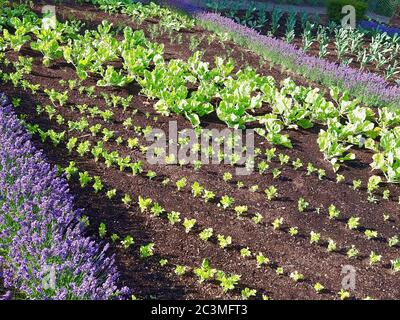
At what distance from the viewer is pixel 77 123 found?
5812 millimetres

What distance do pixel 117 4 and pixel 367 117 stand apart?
20.6ft

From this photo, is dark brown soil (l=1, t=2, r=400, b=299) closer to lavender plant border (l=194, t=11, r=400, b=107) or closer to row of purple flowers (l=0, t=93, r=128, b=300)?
row of purple flowers (l=0, t=93, r=128, b=300)

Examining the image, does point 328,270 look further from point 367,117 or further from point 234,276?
point 367,117

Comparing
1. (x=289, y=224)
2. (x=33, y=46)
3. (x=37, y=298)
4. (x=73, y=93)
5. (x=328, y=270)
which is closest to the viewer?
(x=37, y=298)

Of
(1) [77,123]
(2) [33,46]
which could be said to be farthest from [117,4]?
(1) [77,123]

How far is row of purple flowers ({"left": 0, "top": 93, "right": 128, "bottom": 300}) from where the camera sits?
3.32 meters

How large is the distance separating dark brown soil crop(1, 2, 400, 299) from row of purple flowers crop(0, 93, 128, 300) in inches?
15.2

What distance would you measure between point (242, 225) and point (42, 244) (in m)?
1.93

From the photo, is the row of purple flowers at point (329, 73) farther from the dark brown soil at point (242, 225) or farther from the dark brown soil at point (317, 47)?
the dark brown soil at point (242, 225)

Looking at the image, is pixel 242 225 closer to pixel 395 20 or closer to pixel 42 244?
pixel 42 244

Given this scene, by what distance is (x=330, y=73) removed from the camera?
27.9 ft

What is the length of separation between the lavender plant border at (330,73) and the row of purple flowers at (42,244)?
550 cm

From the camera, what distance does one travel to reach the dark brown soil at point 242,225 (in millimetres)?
4062

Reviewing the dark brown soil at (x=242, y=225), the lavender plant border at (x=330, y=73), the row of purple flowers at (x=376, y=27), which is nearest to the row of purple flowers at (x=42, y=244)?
the dark brown soil at (x=242, y=225)
